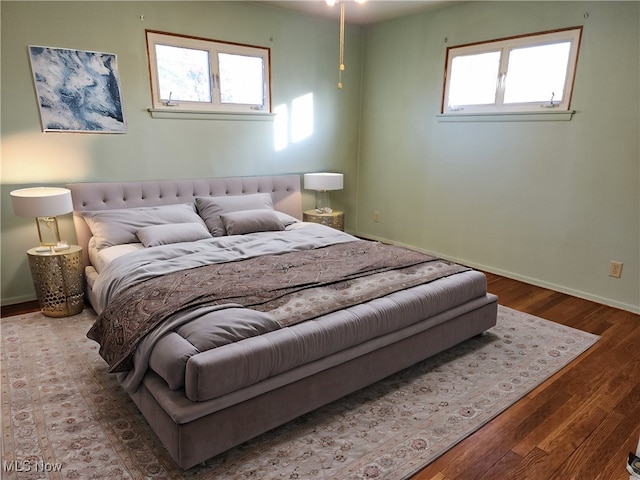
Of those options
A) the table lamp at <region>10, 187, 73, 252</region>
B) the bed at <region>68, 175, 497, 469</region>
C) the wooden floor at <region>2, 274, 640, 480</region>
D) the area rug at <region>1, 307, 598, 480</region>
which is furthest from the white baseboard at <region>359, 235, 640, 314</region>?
the table lamp at <region>10, 187, 73, 252</region>

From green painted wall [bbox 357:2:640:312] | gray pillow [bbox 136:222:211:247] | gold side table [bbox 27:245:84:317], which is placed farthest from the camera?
green painted wall [bbox 357:2:640:312]

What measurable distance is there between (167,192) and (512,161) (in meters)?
3.24

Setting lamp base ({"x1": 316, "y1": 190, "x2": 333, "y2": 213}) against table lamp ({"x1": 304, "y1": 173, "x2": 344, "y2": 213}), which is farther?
lamp base ({"x1": 316, "y1": 190, "x2": 333, "y2": 213})

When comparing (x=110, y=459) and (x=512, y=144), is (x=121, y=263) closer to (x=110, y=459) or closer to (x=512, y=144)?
(x=110, y=459)

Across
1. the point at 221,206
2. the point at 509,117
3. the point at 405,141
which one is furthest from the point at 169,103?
the point at 509,117

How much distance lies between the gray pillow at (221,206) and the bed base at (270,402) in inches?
73.7

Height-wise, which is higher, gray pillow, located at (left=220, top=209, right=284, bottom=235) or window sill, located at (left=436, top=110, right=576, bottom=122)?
window sill, located at (left=436, top=110, right=576, bottom=122)

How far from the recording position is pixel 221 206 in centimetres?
374

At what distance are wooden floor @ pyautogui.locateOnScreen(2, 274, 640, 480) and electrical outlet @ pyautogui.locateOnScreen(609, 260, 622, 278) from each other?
641mm

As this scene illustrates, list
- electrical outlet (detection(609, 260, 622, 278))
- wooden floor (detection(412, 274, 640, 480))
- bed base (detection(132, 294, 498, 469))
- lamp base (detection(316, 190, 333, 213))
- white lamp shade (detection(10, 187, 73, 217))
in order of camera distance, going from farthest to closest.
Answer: lamp base (detection(316, 190, 333, 213)) < electrical outlet (detection(609, 260, 622, 278)) < white lamp shade (detection(10, 187, 73, 217)) < wooden floor (detection(412, 274, 640, 480)) < bed base (detection(132, 294, 498, 469))

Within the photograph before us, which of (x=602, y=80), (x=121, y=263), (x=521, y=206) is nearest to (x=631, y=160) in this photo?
(x=602, y=80)

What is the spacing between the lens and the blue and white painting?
316cm

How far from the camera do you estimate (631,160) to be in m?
3.17

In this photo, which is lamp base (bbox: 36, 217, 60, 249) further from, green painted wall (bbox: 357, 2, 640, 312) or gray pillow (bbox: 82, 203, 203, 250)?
green painted wall (bbox: 357, 2, 640, 312)
